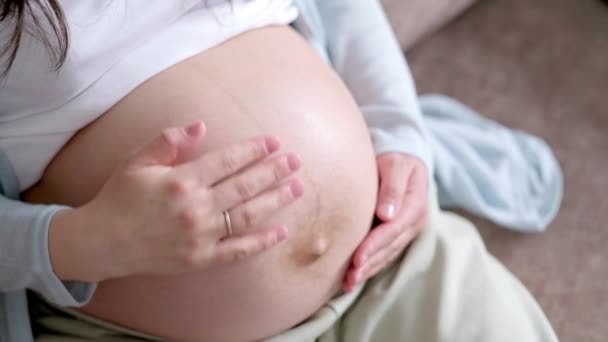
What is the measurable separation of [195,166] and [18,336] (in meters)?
0.26

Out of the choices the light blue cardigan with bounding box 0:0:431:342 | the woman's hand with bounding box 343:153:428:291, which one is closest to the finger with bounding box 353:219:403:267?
the woman's hand with bounding box 343:153:428:291

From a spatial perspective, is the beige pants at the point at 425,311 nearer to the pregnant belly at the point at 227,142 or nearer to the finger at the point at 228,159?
the pregnant belly at the point at 227,142

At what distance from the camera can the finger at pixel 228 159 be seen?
0.54m

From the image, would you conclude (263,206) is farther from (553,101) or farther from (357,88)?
(553,101)

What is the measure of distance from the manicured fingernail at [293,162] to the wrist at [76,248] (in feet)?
0.53

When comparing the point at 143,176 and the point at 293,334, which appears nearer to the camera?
the point at 143,176

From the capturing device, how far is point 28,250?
58 centimetres

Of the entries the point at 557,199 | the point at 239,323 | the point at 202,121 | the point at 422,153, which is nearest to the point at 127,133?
the point at 202,121

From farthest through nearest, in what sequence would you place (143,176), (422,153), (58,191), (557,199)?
(557,199) < (422,153) < (58,191) < (143,176)

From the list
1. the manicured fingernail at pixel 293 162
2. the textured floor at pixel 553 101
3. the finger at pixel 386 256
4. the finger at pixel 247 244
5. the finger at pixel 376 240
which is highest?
the manicured fingernail at pixel 293 162

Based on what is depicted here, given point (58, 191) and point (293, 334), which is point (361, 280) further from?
point (58, 191)

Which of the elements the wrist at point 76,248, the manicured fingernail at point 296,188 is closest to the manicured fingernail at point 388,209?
the manicured fingernail at point 296,188

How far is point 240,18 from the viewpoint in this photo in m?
0.68

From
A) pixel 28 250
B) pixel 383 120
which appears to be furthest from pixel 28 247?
pixel 383 120
